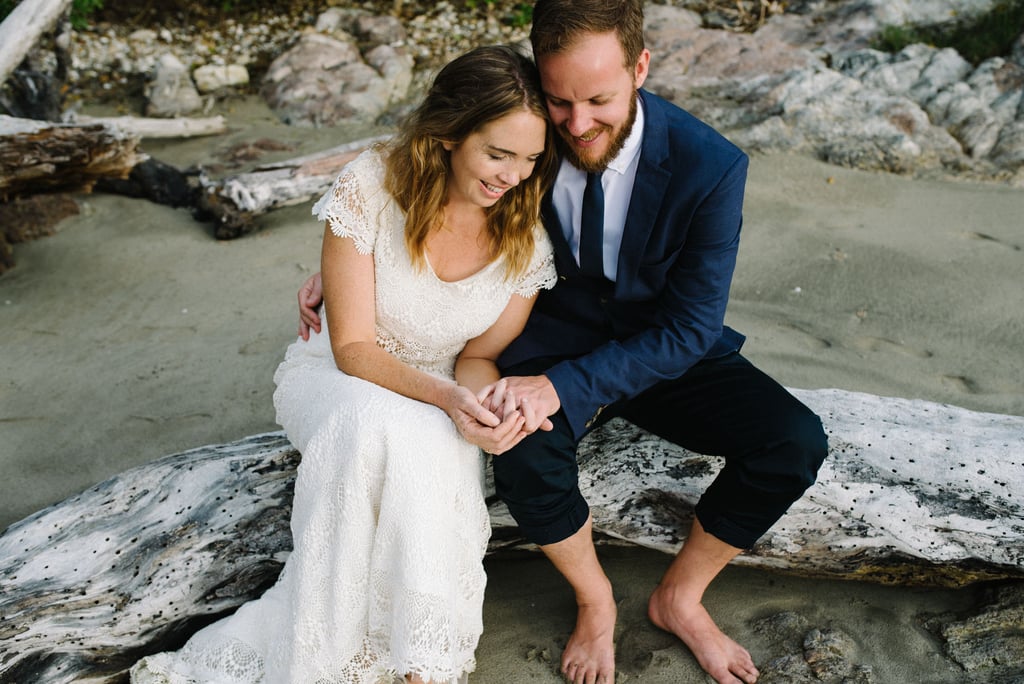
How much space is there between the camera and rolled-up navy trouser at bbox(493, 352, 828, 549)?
2783mm

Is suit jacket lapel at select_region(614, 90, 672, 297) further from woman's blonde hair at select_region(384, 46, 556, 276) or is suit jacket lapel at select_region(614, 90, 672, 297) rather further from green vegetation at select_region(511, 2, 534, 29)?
green vegetation at select_region(511, 2, 534, 29)

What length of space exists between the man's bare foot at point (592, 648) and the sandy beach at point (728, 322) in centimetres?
9

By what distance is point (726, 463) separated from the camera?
117 inches

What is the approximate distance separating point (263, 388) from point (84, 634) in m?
1.69

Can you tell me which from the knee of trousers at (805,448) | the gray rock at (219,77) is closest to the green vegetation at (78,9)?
the gray rock at (219,77)

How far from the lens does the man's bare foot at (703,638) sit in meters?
2.95

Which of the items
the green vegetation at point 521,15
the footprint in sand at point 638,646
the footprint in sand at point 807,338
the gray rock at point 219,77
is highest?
the green vegetation at point 521,15

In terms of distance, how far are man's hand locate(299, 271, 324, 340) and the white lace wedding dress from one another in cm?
48

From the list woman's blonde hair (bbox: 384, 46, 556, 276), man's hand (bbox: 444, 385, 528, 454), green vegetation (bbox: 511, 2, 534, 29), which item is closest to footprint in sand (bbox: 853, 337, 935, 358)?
woman's blonde hair (bbox: 384, 46, 556, 276)

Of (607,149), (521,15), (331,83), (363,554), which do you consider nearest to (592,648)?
(363,554)

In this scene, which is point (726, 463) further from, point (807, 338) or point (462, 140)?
point (807, 338)

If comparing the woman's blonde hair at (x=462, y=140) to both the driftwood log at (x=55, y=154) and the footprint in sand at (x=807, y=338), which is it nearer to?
the footprint in sand at (x=807, y=338)

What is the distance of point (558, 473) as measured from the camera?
2.81 metres

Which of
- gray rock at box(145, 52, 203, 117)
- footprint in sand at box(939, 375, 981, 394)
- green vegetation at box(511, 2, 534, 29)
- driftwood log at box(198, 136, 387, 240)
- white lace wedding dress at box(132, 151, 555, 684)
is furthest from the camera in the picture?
green vegetation at box(511, 2, 534, 29)
